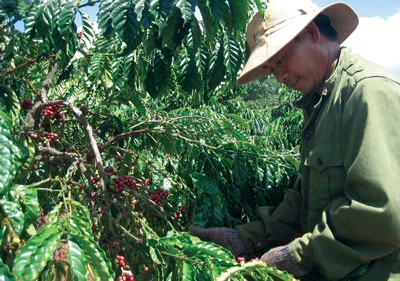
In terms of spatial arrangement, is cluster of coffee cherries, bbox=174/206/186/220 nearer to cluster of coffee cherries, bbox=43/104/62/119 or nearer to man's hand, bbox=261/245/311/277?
man's hand, bbox=261/245/311/277

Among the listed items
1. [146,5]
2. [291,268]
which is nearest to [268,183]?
[291,268]

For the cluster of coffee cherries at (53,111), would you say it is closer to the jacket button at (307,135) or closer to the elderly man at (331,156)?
the elderly man at (331,156)

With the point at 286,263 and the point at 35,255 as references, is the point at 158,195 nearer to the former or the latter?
the point at 286,263

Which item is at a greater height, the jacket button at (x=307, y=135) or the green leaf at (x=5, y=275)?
the green leaf at (x=5, y=275)

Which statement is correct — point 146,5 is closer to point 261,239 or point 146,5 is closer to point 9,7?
point 9,7

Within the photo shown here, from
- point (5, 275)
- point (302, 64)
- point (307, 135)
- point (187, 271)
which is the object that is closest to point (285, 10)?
point (302, 64)

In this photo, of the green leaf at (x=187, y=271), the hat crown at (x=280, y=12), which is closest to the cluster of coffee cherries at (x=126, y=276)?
the green leaf at (x=187, y=271)

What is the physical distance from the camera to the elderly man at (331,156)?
1.33 metres

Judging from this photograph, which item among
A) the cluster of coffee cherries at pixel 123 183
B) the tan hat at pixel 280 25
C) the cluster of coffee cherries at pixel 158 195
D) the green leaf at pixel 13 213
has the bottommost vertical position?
the cluster of coffee cherries at pixel 158 195

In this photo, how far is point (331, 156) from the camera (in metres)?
1.51

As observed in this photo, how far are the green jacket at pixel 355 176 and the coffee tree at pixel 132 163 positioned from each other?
1.19 ft

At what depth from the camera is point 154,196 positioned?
192 centimetres

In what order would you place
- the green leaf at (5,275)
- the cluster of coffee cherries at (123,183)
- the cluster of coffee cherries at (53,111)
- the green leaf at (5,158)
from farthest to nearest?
the cluster of coffee cherries at (53,111)
the cluster of coffee cherries at (123,183)
the green leaf at (5,158)
the green leaf at (5,275)

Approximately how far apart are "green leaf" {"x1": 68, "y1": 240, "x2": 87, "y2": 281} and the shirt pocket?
2.93ft
